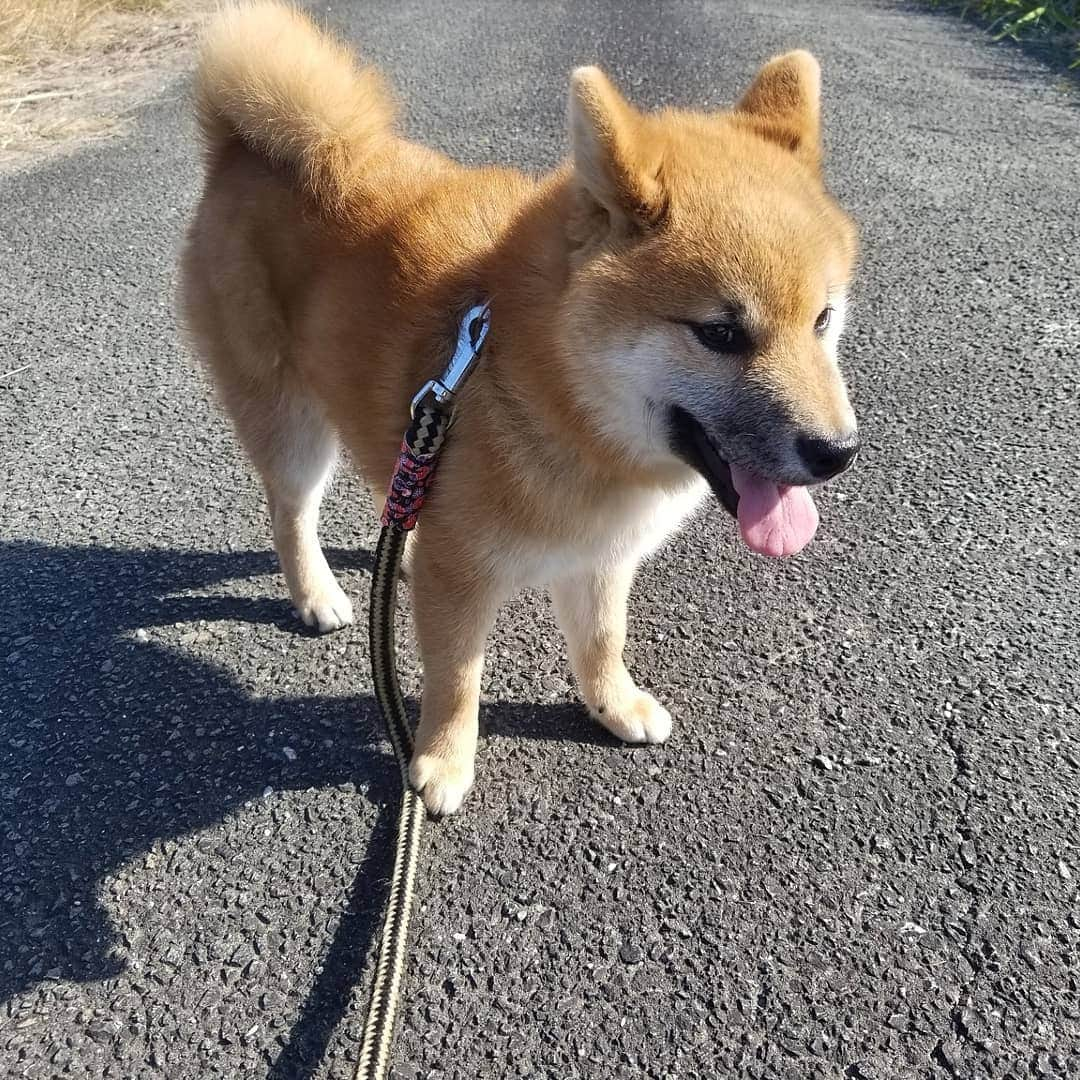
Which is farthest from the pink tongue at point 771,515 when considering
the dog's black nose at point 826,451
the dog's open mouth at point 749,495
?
the dog's black nose at point 826,451

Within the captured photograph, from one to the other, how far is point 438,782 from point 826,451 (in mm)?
1309

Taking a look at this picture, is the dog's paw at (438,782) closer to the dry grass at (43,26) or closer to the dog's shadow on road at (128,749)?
the dog's shadow on road at (128,749)

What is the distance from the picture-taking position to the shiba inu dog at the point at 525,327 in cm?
186

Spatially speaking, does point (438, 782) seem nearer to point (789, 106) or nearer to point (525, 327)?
point (525, 327)

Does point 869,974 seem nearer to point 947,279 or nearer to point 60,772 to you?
point 60,772

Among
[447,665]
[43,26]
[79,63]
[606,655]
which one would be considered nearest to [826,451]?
[606,655]

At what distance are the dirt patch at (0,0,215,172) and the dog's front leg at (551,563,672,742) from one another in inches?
240

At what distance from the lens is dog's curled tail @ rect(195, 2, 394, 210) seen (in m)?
2.59

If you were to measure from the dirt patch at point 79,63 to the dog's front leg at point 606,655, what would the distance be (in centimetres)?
610

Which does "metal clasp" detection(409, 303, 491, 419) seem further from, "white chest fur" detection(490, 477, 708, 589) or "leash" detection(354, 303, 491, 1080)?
"white chest fur" detection(490, 477, 708, 589)

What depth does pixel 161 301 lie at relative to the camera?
4855mm

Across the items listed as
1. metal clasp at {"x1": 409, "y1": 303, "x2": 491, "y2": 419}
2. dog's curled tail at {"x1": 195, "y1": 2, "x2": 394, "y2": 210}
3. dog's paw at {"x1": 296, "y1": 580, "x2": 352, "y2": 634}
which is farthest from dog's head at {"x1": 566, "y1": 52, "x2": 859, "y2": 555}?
dog's paw at {"x1": 296, "y1": 580, "x2": 352, "y2": 634}

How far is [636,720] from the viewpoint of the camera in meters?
2.54

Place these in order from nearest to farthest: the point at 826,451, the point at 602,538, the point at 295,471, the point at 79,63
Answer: the point at 826,451 < the point at 602,538 < the point at 295,471 < the point at 79,63
